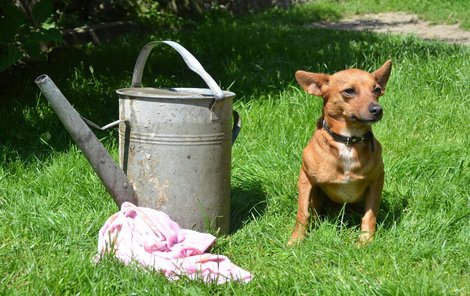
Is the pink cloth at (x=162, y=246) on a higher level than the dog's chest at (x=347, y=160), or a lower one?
lower

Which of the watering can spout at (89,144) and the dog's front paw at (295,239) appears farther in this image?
the dog's front paw at (295,239)

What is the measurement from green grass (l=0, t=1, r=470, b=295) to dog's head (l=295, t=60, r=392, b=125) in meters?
0.57

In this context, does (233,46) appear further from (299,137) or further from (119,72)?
(299,137)

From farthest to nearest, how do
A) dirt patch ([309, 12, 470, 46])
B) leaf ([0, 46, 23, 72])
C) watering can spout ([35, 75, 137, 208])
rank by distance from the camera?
dirt patch ([309, 12, 470, 46])
leaf ([0, 46, 23, 72])
watering can spout ([35, 75, 137, 208])

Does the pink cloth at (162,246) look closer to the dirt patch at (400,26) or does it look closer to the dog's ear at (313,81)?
the dog's ear at (313,81)

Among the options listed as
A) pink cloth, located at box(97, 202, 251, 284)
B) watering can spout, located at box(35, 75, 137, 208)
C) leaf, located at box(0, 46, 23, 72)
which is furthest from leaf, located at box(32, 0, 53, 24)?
pink cloth, located at box(97, 202, 251, 284)

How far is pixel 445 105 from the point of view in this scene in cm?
498

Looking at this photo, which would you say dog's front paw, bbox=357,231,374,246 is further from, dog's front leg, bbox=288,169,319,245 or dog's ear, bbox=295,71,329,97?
dog's ear, bbox=295,71,329,97

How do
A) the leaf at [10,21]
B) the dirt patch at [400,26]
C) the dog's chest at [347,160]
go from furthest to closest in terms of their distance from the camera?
the dirt patch at [400,26] → the leaf at [10,21] → the dog's chest at [347,160]

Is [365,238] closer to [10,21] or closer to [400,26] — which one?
[10,21]

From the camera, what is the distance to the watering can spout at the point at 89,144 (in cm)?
308

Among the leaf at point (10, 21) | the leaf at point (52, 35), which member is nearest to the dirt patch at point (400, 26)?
the leaf at point (52, 35)

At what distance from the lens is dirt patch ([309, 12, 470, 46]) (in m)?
10.2

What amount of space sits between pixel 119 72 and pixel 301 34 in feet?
11.6
